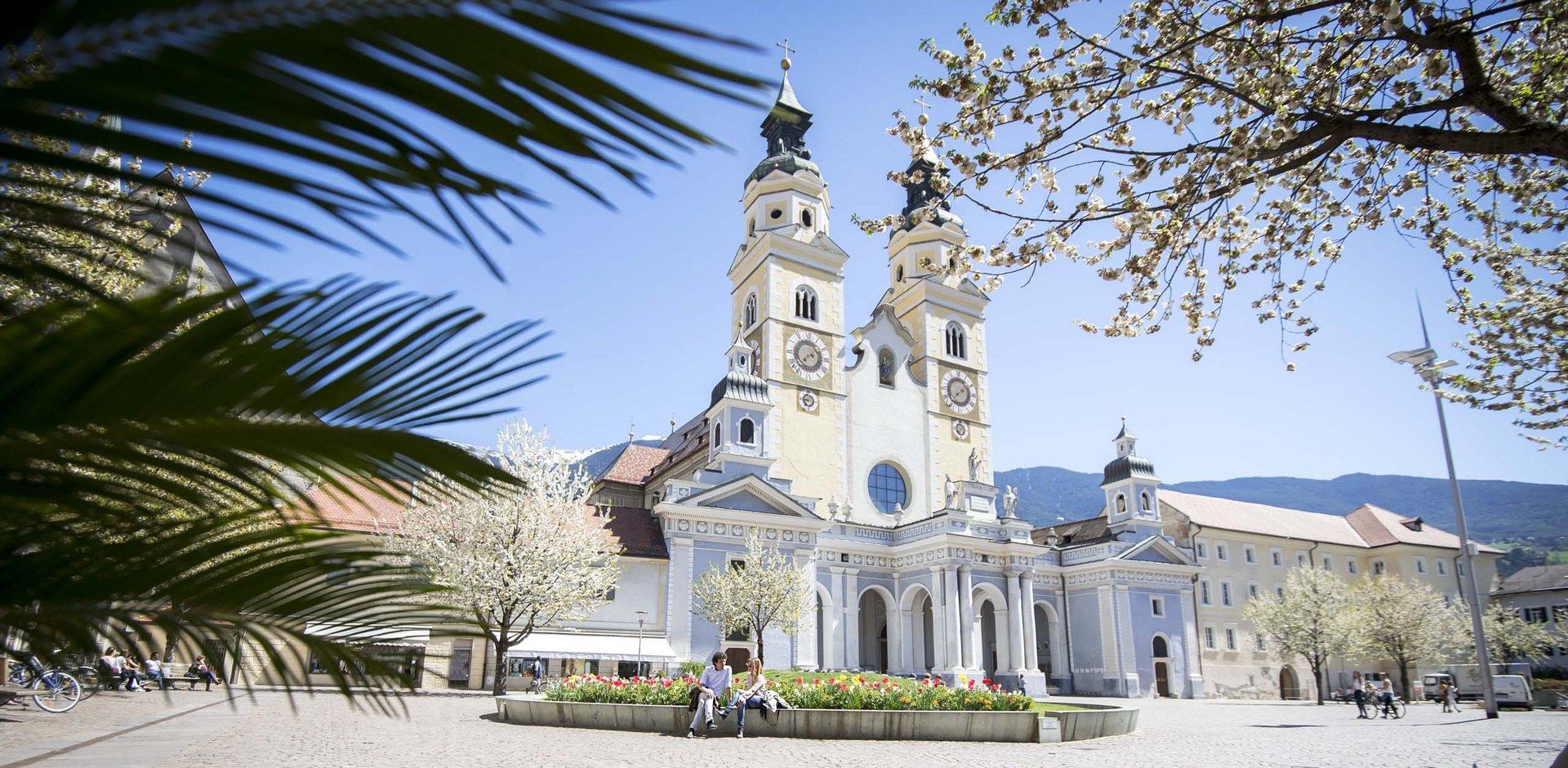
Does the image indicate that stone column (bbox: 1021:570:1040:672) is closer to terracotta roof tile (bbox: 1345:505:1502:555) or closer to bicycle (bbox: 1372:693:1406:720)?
bicycle (bbox: 1372:693:1406:720)

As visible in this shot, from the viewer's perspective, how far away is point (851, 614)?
38.6 m

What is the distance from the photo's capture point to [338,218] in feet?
3.42

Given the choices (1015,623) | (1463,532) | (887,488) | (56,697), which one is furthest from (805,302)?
(56,697)

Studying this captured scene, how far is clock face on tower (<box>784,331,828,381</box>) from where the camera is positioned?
42.4m

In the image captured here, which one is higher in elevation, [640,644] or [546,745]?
[640,644]

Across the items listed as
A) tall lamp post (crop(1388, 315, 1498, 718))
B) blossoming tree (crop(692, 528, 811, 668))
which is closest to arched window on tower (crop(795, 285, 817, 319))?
blossoming tree (crop(692, 528, 811, 668))

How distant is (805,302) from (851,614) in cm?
1389

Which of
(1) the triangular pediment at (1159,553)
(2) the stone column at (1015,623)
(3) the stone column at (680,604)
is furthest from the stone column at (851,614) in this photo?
(1) the triangular pediment at (1159,553)

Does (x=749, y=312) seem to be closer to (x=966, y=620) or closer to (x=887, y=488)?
(x=887, y=488)

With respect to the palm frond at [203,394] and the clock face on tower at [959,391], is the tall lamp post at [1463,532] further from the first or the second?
the palm frond at [203,394]

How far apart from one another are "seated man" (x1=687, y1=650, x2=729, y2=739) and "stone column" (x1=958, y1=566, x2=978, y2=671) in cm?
2265

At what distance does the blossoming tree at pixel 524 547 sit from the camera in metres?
25.9

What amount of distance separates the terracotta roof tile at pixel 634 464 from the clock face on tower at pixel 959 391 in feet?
47.0

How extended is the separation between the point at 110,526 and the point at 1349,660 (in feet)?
204
